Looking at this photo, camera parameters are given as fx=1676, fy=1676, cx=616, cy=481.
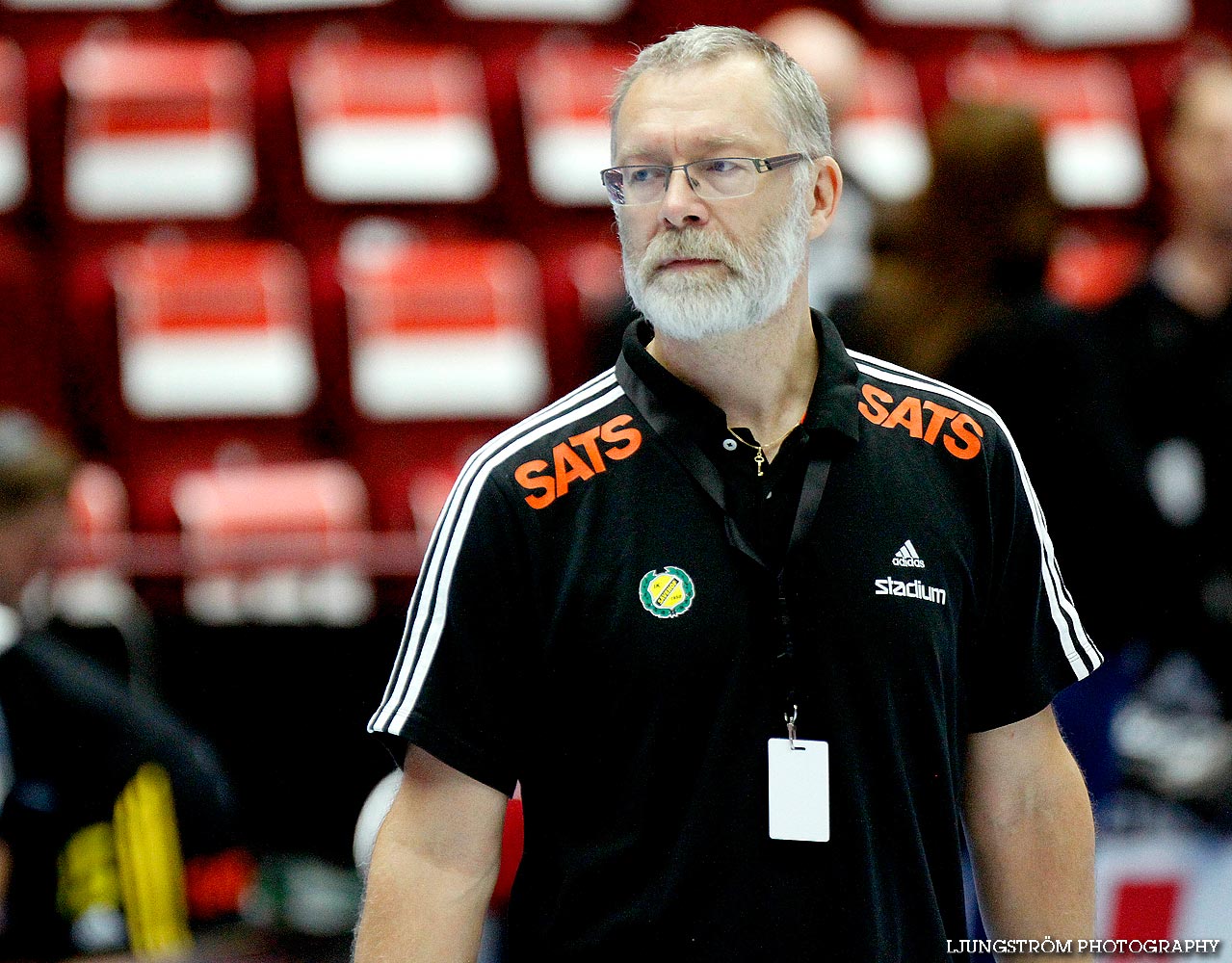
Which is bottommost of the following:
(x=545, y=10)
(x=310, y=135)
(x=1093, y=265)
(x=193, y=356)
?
(x=193, y=356)

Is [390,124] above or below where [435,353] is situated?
above

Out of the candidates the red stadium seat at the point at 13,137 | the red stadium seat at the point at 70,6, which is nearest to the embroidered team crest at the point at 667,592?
the red stadium seat at the point at 13,137

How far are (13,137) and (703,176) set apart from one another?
320 cm

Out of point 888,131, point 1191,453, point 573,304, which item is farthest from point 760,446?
point 888,131

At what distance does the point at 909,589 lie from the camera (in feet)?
5.36

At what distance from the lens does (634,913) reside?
1.56 metres

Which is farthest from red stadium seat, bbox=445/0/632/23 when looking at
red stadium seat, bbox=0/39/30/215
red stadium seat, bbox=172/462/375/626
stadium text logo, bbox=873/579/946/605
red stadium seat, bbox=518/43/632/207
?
stadium text logo, bbox=873/579/946/605

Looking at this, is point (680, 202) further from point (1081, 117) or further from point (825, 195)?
point (1081, 117)

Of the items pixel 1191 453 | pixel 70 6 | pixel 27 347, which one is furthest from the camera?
pixel 70 6

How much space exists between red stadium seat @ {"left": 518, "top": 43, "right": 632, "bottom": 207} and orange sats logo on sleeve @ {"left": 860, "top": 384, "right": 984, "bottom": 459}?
2894 mm

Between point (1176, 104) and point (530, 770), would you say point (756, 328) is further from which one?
point (1176, 104)

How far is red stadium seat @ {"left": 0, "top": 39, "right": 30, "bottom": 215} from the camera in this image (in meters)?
4.33

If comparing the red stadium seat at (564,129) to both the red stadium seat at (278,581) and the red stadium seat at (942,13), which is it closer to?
the red stadium seat at (942,13)

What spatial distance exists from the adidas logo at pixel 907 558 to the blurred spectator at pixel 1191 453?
3.85 ft
